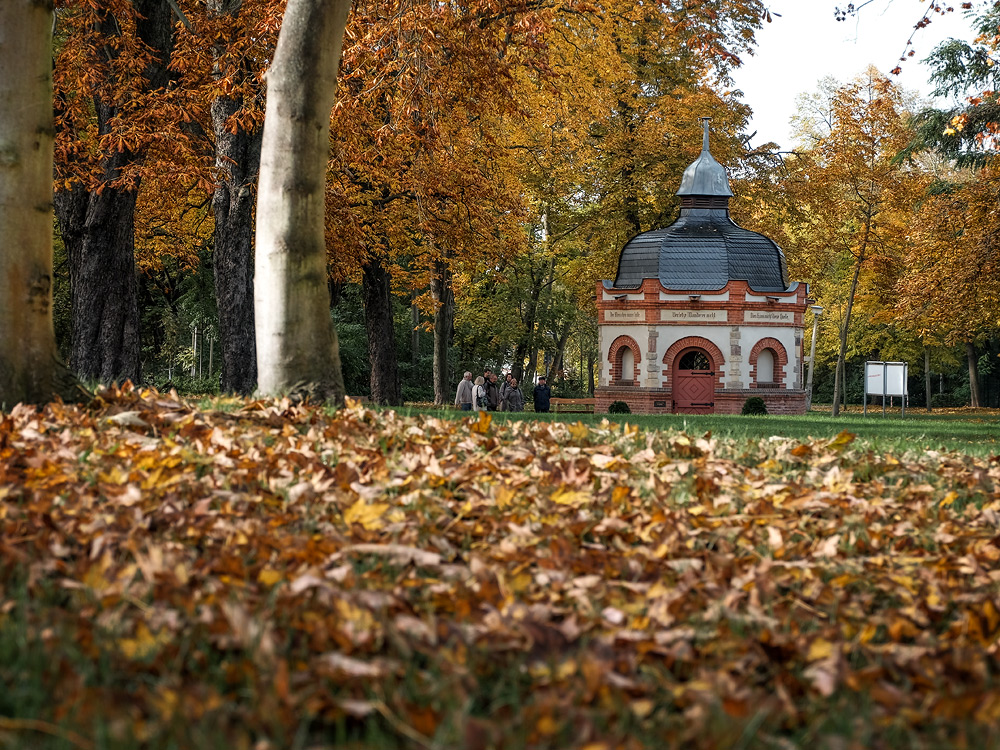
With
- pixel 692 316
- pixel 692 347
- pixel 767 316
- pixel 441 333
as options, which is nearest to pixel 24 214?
pixel 441 333

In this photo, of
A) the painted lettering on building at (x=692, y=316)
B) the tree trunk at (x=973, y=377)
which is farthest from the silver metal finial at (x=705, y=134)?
the tree trunk at (x=973, y=377)

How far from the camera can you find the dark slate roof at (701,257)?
3650cm

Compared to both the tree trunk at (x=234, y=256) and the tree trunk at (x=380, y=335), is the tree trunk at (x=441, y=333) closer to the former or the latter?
the tree trunk at (x=380, y=335)

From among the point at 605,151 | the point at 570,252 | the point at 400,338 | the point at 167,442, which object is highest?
the point at 605,151

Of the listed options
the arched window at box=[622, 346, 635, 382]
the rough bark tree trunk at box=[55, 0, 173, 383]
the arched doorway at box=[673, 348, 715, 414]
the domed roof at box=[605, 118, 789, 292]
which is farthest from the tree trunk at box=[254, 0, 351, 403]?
the arched window at box=[622, 346, 635, 382]

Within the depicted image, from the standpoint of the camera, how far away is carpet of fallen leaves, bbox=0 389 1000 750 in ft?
7.76

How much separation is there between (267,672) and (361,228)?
18.5 meters

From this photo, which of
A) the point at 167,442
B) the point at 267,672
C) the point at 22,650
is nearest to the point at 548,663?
the point at 267,672

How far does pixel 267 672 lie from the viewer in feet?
8.33

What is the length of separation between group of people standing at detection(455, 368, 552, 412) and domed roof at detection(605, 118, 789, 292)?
1044cm

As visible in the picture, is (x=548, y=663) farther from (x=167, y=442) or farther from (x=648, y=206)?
(x=648, y=206)

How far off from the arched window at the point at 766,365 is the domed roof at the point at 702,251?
94.3 inches

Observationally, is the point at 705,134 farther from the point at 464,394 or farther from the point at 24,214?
the point at 24,214

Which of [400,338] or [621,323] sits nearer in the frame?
[621,323]
